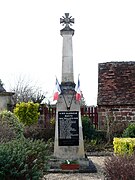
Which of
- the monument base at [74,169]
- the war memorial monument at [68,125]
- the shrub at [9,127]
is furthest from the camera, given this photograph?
the shrub at [9,127]

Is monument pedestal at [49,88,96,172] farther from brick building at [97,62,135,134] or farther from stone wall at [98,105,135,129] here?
stone wall at [98,105,135,129]

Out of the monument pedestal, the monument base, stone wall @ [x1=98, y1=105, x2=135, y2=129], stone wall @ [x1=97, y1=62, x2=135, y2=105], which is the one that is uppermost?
stone wall @ [x1=97, y1=62, x2=135, y2=105]

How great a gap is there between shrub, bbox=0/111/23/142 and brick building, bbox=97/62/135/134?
5464 millimetres

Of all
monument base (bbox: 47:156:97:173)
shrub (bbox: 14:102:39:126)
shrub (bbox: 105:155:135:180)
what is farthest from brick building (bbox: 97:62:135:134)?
shrub (bbox: 105:155:135:180)

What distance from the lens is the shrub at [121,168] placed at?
22.1ft

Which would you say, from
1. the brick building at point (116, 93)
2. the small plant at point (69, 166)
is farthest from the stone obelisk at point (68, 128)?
the brick building at point (116, 93)

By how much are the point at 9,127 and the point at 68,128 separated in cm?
321

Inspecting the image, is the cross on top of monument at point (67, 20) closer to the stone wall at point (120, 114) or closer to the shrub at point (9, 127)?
the shrub at point (9, 127)

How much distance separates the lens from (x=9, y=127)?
14125 mm

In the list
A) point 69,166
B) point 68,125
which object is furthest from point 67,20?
point 69,166

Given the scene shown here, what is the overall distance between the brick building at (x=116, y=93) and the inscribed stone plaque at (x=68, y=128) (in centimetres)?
707

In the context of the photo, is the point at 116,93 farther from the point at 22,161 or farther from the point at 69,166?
the point at 22,161

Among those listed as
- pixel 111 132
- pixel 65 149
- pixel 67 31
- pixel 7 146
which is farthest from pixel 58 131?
pixel 111 132

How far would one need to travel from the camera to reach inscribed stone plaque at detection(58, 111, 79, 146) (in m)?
11.8
